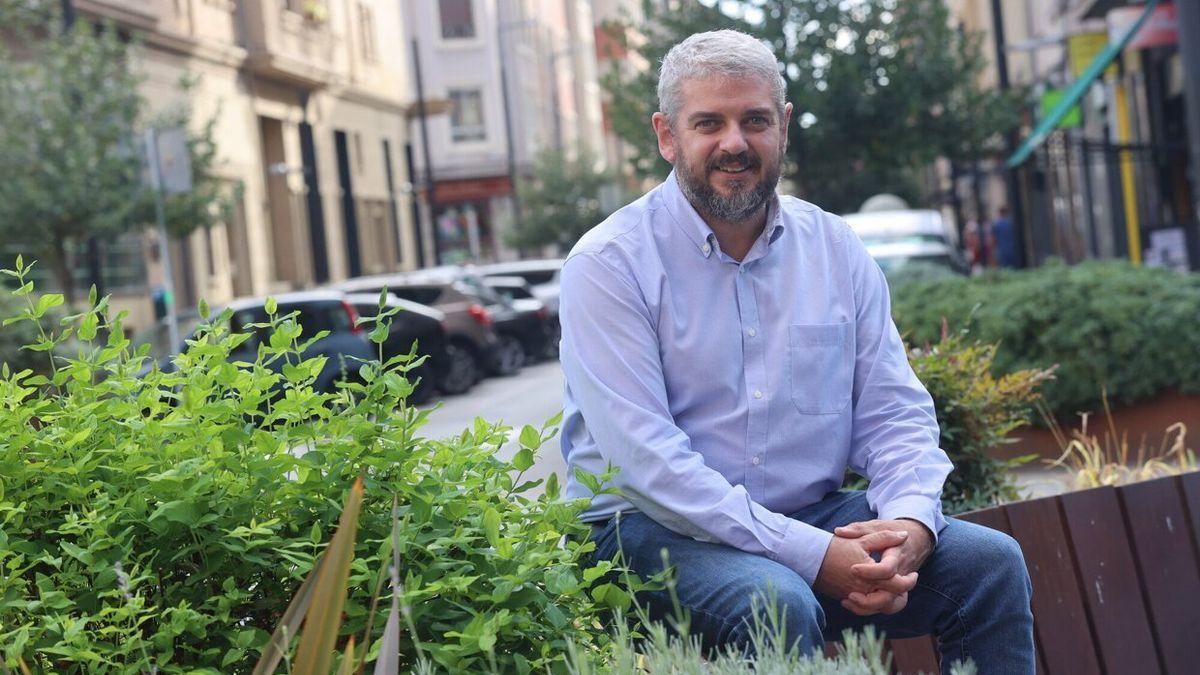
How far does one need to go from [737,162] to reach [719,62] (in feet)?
0.69

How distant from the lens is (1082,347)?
10.2 m

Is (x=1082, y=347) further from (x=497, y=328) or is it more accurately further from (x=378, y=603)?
(x=497, y=328)

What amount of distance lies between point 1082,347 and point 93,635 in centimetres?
830

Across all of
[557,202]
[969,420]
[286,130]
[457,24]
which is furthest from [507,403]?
[457,24]

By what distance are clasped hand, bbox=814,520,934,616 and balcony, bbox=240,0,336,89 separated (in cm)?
3829

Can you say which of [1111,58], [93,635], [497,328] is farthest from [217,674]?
[497,328]

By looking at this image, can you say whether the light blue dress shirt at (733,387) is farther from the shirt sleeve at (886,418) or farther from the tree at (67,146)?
the tree at (67,146)

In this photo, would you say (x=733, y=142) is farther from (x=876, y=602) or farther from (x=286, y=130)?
(x=286, y=130)

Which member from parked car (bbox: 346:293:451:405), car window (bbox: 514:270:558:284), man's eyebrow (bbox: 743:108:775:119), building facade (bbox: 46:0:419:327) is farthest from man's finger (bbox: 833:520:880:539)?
car window (bbox: 514:270:558:284)

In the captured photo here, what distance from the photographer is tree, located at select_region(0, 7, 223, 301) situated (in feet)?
81.7

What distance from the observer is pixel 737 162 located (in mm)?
3822

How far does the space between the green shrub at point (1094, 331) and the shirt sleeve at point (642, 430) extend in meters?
6.52

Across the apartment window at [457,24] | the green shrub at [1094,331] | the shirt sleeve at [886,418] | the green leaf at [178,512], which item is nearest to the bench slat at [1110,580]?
the shirt sleeve at [886,418]

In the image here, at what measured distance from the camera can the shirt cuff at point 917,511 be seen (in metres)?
3.53
